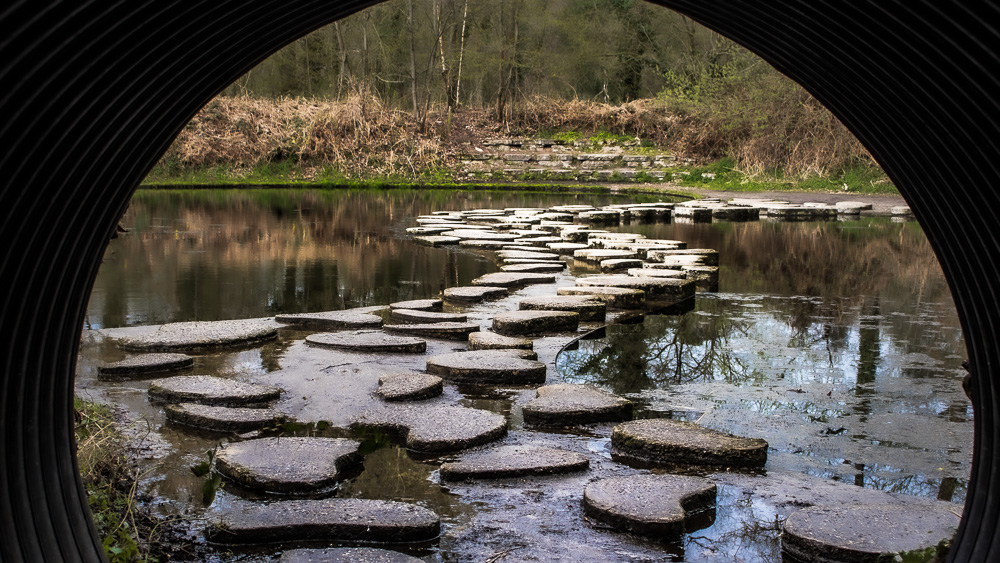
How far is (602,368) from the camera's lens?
218 inches

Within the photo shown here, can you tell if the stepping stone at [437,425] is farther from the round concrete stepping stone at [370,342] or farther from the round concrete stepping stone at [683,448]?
the round concrete stepping stone at [370,342]

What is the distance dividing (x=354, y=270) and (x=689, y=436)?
6279 millimetres

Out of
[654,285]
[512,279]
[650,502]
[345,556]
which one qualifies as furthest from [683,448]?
[512,279]

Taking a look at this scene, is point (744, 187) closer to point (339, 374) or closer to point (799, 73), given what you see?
point (339, 374)

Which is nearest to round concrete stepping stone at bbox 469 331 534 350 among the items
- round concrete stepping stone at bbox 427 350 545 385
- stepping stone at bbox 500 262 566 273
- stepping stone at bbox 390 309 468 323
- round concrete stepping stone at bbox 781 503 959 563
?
round concrete stepping stone at bbox 427 350 545 385

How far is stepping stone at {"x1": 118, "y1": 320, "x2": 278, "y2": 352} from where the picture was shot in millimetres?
5664

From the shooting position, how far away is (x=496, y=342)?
5.65 m

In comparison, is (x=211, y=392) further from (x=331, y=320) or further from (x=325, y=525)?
(x=331, y=320)

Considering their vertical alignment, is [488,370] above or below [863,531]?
above

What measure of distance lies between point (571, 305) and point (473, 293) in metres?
1.10

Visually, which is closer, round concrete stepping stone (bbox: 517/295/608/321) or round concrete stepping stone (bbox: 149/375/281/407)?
round concrete stepping stone (bbox: 149/375/281/407)

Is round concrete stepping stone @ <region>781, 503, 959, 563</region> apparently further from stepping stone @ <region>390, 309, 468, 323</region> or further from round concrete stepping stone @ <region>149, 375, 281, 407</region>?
stepping stone @ <region>390, 309, 468, 323</region>

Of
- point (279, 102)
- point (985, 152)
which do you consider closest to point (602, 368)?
point (985, 152)

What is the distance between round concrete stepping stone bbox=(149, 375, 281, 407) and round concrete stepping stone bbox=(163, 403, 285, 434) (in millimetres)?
153
